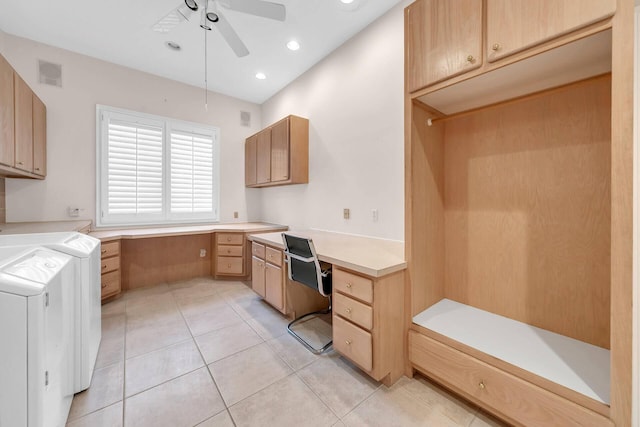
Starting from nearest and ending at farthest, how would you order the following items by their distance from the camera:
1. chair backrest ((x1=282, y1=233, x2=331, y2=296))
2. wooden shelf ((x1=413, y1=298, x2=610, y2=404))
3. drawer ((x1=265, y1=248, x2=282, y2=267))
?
wooden shelf ((x1=413, y1=298, x2=610, y2=404)) < chair backrest ((x1=282, y1=233, x2=331, y2=296)) < drawer ((x1=265, y1=248, x2=282, y2=267))

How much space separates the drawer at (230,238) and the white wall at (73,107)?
1.62m

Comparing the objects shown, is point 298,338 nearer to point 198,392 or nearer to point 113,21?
point 198,392

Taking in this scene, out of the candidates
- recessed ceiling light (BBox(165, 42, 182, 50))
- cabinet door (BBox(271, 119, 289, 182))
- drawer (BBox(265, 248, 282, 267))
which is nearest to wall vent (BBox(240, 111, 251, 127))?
cabinet door (BBox(271, 119, 289, 182))

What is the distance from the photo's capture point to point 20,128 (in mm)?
2354

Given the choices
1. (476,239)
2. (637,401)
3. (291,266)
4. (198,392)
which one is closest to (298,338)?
(291,266)

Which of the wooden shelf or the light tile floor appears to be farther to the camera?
the light tile floor

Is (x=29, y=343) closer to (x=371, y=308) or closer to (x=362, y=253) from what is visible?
(x=371, y=308)

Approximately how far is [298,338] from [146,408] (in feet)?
3.69

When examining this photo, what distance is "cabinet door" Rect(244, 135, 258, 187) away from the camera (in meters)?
4.09

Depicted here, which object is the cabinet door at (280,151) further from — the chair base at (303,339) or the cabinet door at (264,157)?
the chair base at (303,339)

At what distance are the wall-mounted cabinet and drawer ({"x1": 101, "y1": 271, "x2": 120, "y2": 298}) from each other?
1.30m

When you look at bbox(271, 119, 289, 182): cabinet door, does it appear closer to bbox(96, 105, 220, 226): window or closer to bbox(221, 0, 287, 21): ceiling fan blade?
bbox(96, 105, 220, 226): window

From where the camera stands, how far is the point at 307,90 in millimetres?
3467

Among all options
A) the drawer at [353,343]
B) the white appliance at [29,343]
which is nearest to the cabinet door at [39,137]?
the white appliance at [29,343]
